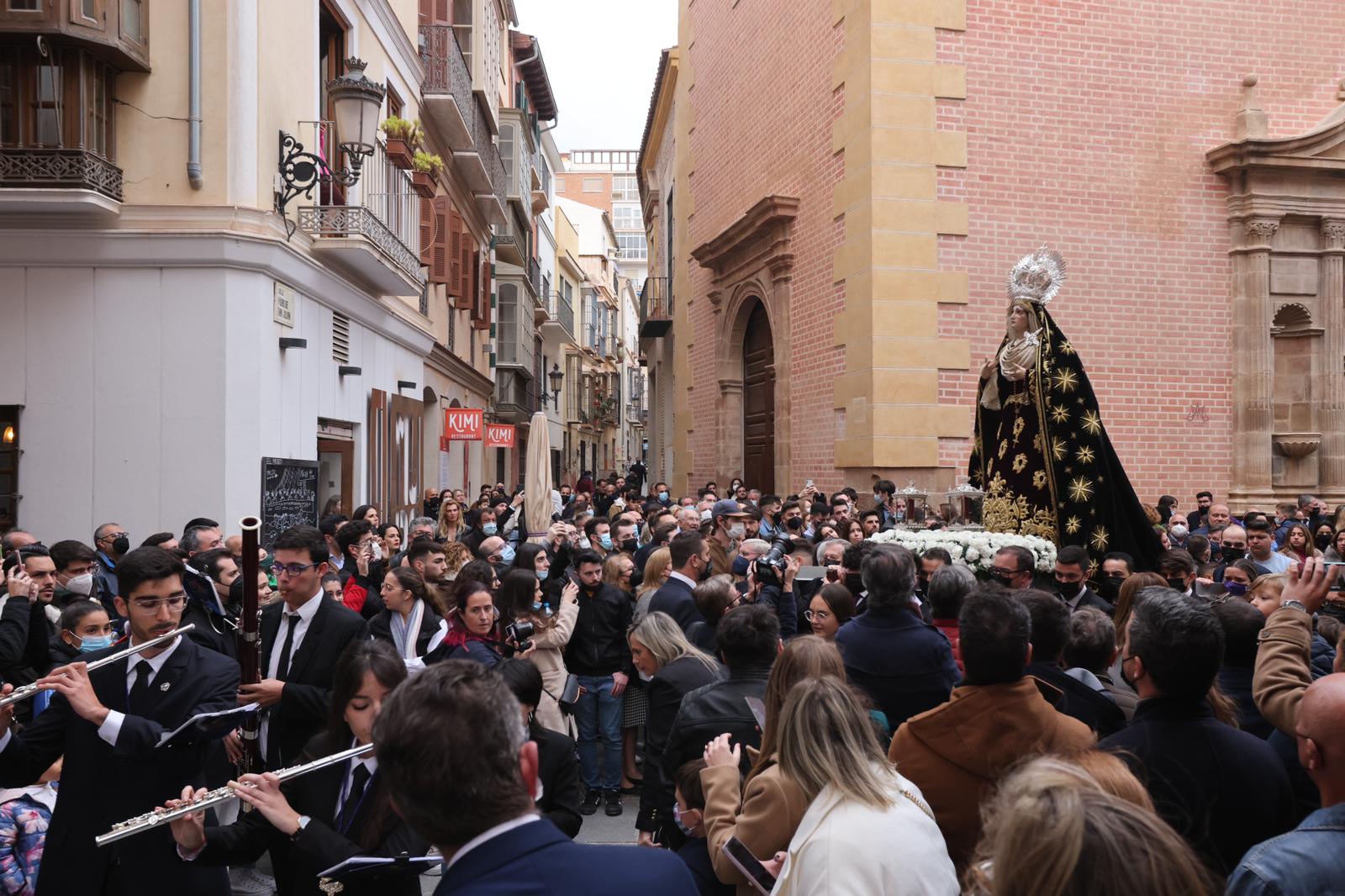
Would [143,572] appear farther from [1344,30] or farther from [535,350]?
[535,350]

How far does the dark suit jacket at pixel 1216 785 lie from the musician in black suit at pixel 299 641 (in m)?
3.05

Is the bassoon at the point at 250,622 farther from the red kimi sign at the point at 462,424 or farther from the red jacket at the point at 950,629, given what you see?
the red kimi sign at the point at 462,424

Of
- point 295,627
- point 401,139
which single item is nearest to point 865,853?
point 295,627

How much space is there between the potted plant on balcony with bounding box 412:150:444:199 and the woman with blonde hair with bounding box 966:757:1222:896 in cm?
1505

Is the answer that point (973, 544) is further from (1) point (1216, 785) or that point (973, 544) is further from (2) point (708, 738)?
(1) point (1216, 785)

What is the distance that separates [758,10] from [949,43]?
5706mm

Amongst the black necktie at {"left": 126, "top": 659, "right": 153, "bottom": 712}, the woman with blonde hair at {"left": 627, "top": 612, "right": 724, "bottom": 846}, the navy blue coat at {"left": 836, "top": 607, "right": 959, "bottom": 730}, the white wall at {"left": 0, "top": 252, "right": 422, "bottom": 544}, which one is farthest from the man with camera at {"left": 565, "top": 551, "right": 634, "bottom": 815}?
the white wall at {"left": 0, "top": 252, "right": 422, "bottom": 544}

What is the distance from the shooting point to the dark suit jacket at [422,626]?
593 cm

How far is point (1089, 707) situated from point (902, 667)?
3.08 feet

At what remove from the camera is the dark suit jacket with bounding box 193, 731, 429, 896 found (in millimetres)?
3010

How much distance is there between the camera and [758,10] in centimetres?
1919

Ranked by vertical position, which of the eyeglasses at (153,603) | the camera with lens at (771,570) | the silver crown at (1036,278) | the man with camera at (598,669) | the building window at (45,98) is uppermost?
the building window at (45,98)

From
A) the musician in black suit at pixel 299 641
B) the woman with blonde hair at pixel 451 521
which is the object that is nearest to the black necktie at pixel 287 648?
the musician in black suit at pixel 299 641

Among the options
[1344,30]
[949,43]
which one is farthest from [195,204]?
[1344,30]
